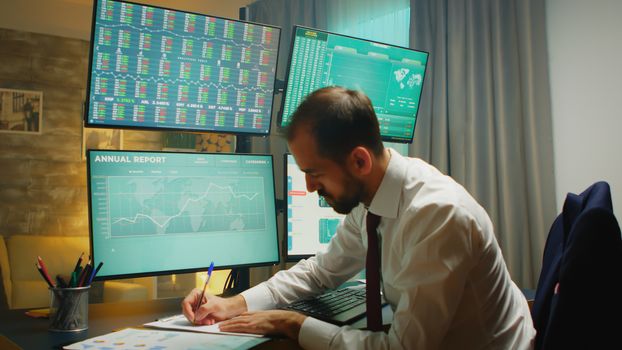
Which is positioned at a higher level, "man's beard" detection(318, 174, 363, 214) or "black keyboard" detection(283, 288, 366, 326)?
"man's beard" detection(318, 174, 363, 214)

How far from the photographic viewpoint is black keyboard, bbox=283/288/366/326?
52.1 inches

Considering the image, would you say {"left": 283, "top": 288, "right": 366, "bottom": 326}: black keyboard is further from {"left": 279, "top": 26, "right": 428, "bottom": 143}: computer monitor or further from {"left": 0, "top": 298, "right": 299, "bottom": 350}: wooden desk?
{"left": 279, "top": 26, "right": 428, "bottom": 143}: computer monitor

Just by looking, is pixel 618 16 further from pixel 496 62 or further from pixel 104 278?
pixel 104 278

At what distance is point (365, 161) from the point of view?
1.25m

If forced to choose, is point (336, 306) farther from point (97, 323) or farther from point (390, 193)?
point (97, 323)

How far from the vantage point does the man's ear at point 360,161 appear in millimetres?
1241

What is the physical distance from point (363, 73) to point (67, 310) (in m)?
1.27

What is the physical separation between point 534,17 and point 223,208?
61.1 inches

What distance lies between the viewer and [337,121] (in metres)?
1.23

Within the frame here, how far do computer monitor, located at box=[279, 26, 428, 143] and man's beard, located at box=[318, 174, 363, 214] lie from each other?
0.68 m

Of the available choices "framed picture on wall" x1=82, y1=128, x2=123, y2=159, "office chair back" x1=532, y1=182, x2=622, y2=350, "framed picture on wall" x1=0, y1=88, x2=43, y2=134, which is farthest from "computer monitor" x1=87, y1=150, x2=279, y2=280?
"framed picture on wall" x1=0, y1=88, x2=43, y2=134

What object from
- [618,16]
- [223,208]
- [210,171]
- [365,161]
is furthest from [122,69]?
[618,16]

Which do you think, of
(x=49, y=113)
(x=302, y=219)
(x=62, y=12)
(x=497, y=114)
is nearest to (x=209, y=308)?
(x=302, y=219)

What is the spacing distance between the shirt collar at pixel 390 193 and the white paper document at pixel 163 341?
1.27 ft
